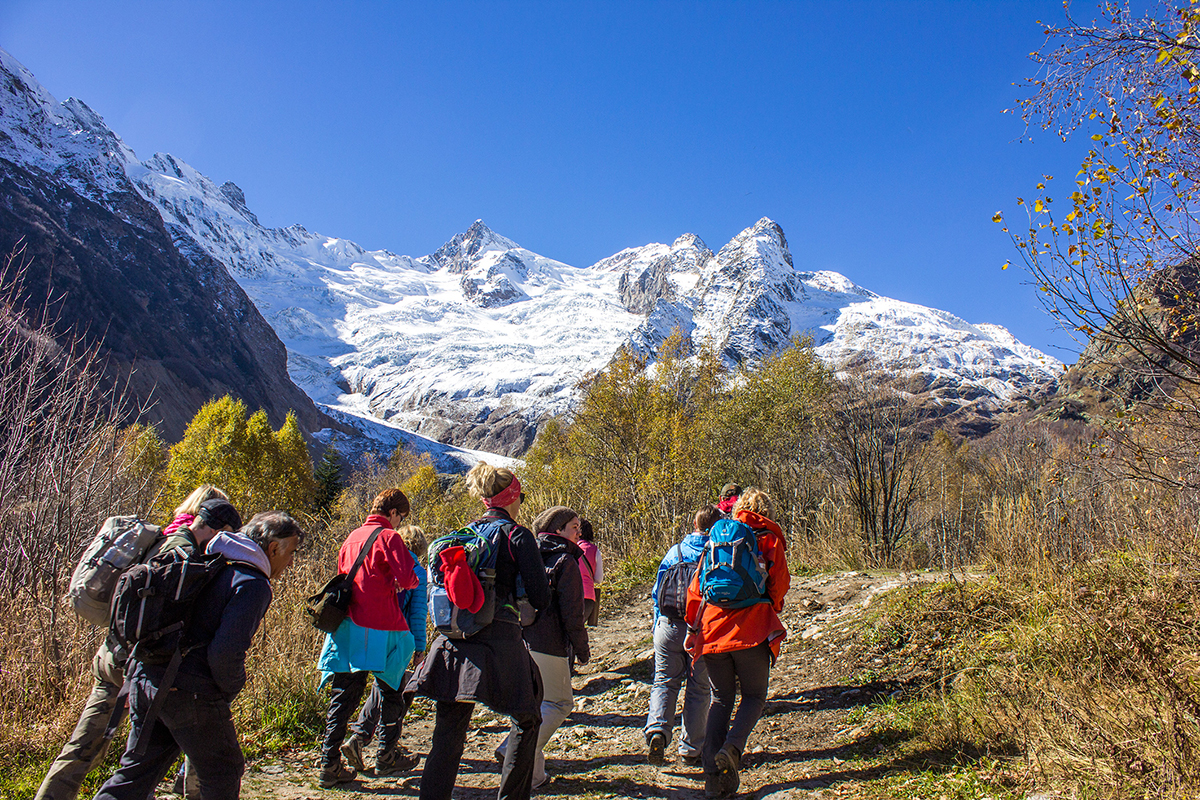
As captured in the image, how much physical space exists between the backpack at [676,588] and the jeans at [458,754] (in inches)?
62.4

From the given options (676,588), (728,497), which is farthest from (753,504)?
(728,497)

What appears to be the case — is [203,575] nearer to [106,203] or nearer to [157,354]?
[157,354]

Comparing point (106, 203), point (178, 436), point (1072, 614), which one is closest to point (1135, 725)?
point (1072, 614)

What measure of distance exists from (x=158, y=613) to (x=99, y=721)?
114 cm

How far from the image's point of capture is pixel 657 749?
430cm

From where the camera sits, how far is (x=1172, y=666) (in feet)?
11.1

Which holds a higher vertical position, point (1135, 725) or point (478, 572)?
point (478, 572)

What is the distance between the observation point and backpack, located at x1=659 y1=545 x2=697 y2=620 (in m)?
4.51

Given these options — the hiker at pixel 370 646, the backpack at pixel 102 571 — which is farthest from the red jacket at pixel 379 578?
the backpack at pixel 102 571

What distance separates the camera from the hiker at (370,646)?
4.11 meters

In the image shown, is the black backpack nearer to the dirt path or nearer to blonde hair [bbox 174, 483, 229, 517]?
blonde hair [bbox 174, 483, 229, 517]

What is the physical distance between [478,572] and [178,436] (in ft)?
237

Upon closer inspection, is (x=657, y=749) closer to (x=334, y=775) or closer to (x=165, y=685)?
(x=334, y=775)

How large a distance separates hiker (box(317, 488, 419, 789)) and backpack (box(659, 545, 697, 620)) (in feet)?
5.75
